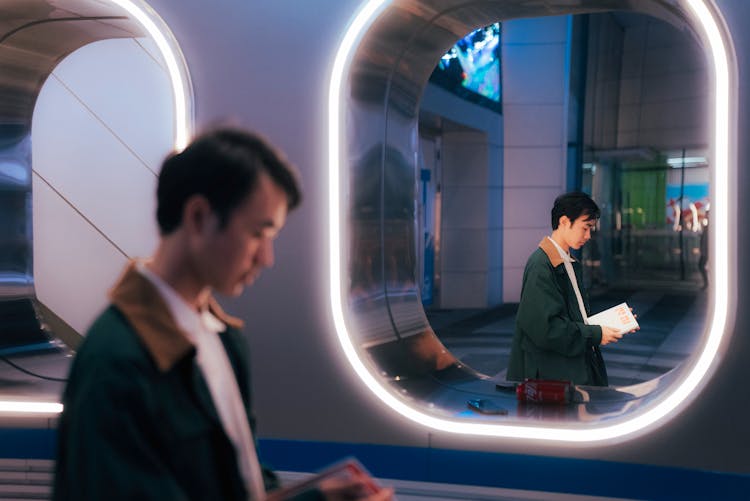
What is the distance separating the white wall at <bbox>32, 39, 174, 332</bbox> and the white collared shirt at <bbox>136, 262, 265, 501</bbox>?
483cm

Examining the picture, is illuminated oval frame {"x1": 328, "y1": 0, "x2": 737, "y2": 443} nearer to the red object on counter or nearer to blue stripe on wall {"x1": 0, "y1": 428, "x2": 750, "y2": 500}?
blue stripe on wall {"x1": 0, "y1": 428, "x2": 750, "y2": 500}

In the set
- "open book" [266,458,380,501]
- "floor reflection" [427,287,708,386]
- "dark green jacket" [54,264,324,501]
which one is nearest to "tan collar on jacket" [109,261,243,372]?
"dark green jacket" [54,264,324,501]

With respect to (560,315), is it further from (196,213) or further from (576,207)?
(196,213)

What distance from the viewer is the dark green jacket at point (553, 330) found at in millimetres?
3609

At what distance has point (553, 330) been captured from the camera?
361 centimetres

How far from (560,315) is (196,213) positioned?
2.73m

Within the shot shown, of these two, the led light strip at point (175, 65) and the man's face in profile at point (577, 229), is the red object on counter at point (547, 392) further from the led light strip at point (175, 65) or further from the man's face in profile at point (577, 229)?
the led light strip at point (175, 65)

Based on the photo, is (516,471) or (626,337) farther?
(626,337)

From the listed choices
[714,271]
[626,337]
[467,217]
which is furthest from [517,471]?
[467,217]

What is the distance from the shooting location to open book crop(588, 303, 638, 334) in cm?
361

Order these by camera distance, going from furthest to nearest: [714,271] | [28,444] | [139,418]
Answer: [28,444], [714,271], [139,418]


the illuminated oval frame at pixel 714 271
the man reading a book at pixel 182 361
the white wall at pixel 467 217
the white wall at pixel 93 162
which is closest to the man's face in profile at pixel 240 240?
the man reading a book at pixel 182 361

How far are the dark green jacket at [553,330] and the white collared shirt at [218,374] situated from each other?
8.12ft

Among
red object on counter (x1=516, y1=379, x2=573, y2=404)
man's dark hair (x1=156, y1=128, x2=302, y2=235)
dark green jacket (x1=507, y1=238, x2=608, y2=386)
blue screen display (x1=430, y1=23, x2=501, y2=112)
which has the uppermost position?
blue screen display (x1=430, y1=23, x2=501, y2=112)
